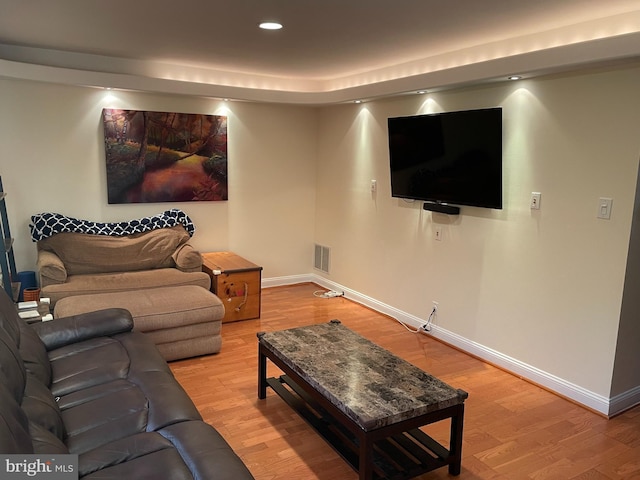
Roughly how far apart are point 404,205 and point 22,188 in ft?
11.1

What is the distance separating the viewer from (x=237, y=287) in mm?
4547

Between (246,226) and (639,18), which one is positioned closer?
(639,18)

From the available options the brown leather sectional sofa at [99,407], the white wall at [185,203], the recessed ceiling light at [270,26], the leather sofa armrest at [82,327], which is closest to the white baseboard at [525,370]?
the white wall at [185,203]

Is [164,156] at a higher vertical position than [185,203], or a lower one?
higher

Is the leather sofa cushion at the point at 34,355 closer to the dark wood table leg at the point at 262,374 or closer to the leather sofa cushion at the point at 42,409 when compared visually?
the leather sofa cushion at the point at 42,409

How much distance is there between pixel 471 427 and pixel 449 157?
1999 millimetres

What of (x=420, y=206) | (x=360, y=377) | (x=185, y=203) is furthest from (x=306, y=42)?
(x=360, y=377)

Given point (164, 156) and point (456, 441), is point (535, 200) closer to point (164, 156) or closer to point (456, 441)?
point (456, 441)

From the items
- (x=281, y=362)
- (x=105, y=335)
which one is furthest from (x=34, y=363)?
(x=281, y=362)

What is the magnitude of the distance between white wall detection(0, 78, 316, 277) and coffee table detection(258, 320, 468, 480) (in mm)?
2598

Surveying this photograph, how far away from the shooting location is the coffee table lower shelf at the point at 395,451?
2.34m

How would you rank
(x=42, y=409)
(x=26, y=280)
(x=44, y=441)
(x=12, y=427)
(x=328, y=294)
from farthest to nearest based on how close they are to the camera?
1. (x=328, y=294)
2. (x=26, y=280)
3. (x=42, y=409)
4. (x=44, y=441)
5. (x=12, y=427)

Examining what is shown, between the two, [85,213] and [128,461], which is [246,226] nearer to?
[85,213]

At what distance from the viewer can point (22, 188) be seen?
4328 mm
